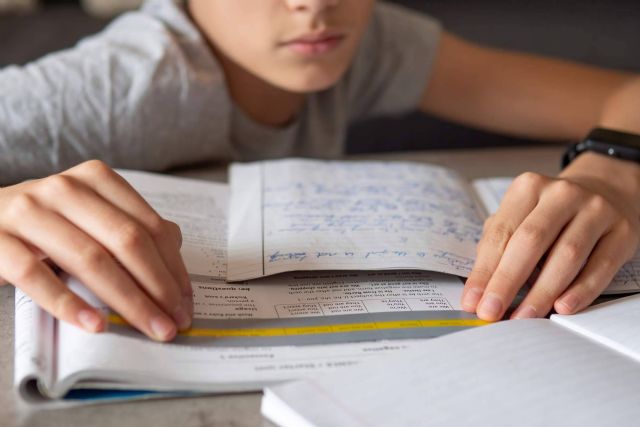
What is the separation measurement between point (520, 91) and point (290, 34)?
0.41 meters

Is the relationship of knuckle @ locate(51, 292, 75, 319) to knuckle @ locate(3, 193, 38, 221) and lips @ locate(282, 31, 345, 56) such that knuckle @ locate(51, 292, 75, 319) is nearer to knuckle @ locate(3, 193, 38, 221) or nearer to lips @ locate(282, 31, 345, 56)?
knuckle @ locate(3, 193, 38, 221)

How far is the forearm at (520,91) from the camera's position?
101 centimetres

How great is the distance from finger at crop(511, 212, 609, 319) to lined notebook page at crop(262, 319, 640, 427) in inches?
2.2

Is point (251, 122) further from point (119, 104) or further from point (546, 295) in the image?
point (546, 295)

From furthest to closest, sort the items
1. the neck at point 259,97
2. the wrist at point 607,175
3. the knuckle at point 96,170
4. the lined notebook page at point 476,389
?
1. the neck at point 259,97
2. the wrist at point 607,175
3. the knuckle at point 96,170
4. the lined notebook page at point 476,389

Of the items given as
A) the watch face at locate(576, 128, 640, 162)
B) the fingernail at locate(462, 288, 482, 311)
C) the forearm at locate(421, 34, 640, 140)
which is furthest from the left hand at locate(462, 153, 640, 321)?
the forearm at locate(421, 34, 640, 140)

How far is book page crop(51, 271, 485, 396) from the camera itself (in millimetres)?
395

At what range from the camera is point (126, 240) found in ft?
1.42

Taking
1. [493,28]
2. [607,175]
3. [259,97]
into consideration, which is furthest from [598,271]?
[493,28]

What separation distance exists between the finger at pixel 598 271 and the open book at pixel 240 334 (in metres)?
0.07

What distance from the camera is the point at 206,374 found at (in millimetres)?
404

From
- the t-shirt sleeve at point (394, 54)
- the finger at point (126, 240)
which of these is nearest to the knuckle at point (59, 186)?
the finger at point (126, 240)

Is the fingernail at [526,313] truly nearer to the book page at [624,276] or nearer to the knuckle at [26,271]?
the book page at [624,276]

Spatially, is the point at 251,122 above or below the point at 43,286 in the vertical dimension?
below
